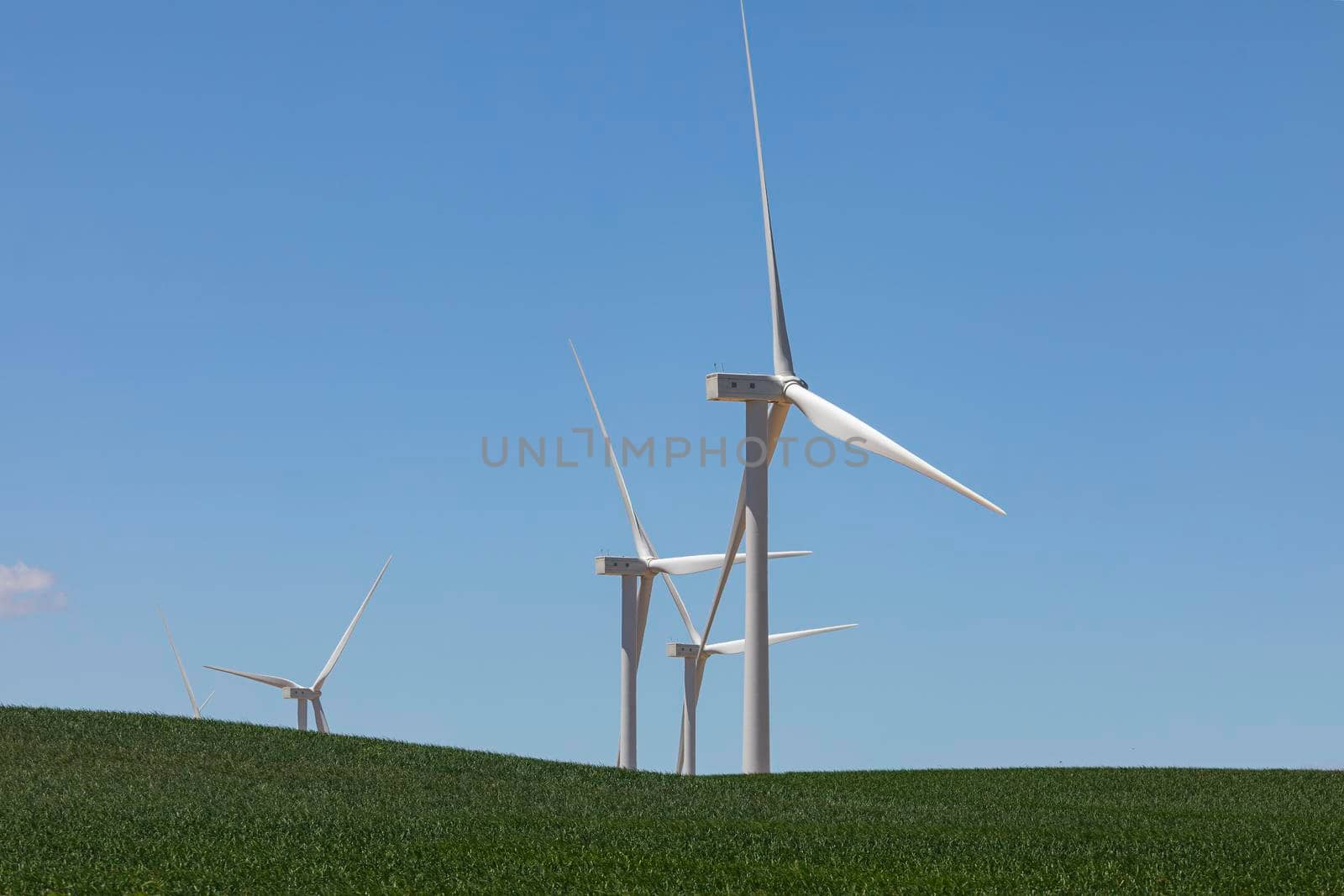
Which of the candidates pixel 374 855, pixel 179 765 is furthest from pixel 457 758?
pixel 374 855

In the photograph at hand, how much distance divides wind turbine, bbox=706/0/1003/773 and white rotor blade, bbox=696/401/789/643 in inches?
1.1

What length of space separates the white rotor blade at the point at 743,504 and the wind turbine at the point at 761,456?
28 mm

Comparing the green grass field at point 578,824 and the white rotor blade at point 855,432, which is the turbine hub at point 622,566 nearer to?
the white rotor blade at point 855,432

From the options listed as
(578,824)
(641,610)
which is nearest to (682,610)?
(641,610)

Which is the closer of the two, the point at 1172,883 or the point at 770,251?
the point at 1172,883

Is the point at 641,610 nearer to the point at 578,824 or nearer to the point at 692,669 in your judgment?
the point at 692,669

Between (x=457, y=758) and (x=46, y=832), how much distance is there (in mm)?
15319

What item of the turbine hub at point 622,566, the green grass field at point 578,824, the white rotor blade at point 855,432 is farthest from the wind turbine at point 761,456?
the turbine hub at point 622,566

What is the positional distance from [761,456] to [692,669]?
79.5 ft

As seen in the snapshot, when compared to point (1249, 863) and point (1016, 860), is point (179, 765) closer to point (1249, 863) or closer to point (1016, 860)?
point (1016, 860)

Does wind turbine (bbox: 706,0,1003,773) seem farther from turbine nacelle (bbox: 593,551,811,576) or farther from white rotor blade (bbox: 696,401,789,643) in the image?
turbine nacelle (bbox: 593,551,811,576)

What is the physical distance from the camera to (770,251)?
51.7 meters

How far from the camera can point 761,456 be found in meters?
48.8

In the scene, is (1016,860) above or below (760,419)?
below
